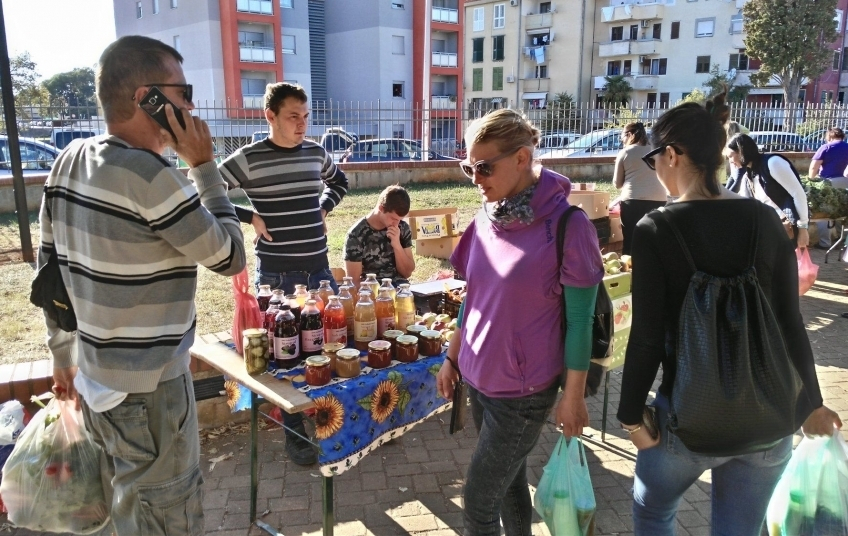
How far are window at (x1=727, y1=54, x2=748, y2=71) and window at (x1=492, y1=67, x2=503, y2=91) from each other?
14972 mm

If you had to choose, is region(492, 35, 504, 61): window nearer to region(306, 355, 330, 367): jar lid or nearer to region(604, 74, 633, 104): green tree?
region(604, 74, 633, 104): green tree

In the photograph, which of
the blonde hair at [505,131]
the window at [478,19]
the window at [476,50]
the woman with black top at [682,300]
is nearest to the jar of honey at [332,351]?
the blonde hair at [505,131]

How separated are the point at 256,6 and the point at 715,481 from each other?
33.9 meters

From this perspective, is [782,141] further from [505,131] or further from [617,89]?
[617,89]

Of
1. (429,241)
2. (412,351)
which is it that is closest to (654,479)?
(412,351)

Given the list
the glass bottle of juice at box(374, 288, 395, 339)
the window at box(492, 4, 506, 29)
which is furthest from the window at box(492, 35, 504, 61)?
the glass bottle of juice at box(374, 288, 395, 339)

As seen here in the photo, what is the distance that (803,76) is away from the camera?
3259cm

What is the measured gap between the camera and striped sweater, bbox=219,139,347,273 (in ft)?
11.3

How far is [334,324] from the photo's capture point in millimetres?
2791

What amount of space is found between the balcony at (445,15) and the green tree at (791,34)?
15.8m

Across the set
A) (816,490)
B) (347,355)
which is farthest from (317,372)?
(816,490)

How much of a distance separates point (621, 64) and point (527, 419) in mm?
44904

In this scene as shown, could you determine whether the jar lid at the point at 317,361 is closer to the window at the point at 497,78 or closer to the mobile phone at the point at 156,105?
the mobile phone at the point at 156,105

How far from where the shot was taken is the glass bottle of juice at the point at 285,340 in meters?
2.58
